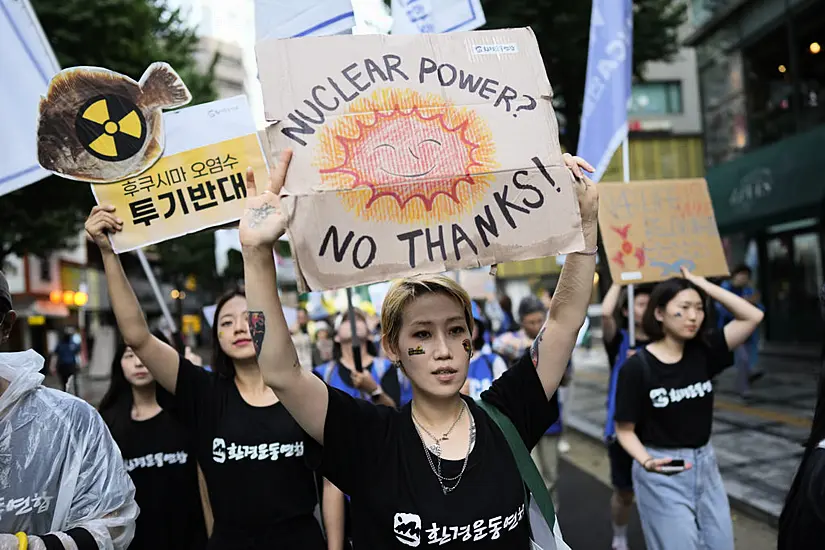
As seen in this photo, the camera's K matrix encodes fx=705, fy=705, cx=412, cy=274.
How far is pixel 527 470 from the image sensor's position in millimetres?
2098

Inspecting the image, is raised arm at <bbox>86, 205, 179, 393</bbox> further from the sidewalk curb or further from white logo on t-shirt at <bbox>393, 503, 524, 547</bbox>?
the sidewalk curb

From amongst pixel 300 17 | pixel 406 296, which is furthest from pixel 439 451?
pixel 300 17

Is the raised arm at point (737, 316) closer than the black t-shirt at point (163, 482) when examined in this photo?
No

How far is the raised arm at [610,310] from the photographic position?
4973 mm

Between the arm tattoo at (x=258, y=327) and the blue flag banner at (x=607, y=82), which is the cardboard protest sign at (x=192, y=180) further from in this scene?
the blue flag banner at (x=607, y=82)

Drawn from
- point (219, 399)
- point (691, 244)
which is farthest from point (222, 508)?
point (691, 244)

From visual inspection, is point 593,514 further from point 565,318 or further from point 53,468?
point 53,468

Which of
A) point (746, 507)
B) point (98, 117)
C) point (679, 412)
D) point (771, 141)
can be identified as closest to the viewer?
point (98, 117)

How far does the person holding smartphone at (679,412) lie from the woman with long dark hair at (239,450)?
67.7 inches

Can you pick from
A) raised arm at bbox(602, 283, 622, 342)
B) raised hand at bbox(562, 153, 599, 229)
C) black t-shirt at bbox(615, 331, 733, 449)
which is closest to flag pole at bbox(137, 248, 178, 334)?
raised hand at bbox(562, 153, 599, 229)

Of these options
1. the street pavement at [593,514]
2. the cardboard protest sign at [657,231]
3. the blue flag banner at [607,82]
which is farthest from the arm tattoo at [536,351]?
the blue flag banner at [607,82]

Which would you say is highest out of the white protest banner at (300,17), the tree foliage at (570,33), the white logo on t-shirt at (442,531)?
the tree foliage at (570,33)

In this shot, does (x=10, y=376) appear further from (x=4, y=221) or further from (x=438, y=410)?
(x=4, y=221)

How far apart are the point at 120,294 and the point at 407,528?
1433 mm
